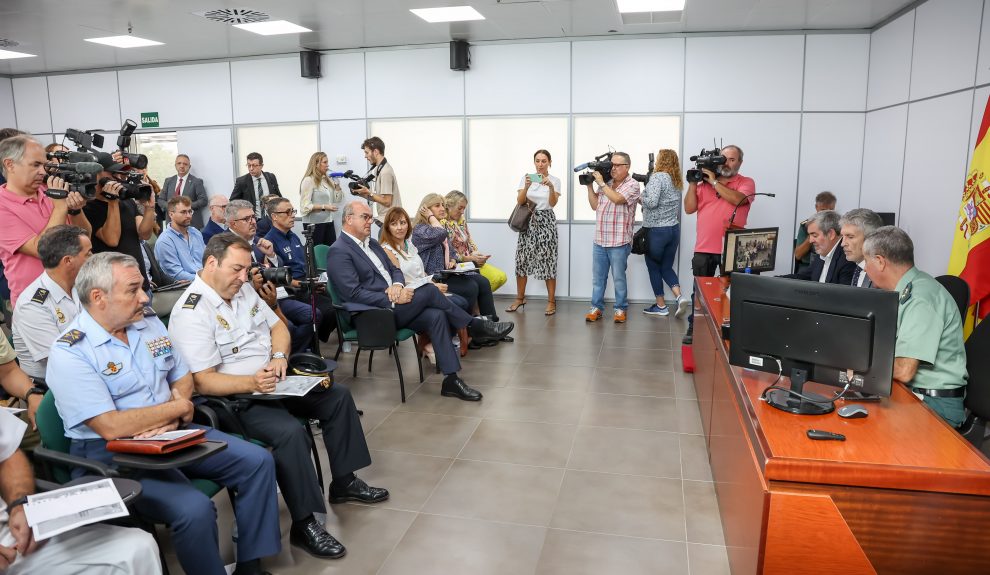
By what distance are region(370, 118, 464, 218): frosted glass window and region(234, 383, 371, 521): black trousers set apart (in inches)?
205

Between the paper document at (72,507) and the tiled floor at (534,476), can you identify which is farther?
the tiled floor at (534,476)

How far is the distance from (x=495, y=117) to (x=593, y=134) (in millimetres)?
1167

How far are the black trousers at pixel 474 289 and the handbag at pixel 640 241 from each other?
5.69ft

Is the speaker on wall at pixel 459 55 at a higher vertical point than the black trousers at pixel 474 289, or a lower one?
higher

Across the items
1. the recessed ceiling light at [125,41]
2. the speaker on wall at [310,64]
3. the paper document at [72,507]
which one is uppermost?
the recessed ceiling light at [125,41]

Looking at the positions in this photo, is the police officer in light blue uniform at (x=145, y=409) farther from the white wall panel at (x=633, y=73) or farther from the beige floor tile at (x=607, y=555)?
the white wall panel at (x=633, y=73)

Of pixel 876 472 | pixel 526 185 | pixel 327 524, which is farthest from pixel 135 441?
pixel 526 185

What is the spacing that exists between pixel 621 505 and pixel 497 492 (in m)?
0.60

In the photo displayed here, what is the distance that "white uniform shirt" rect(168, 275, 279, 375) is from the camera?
2729mm

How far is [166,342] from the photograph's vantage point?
254 cm

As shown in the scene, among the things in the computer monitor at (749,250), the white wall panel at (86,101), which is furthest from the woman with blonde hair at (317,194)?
the computer monitor at (749,250)

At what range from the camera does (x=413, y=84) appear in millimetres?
7805

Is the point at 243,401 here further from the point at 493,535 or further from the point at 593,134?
the point at 593,134

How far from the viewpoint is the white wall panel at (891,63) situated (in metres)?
5.82
